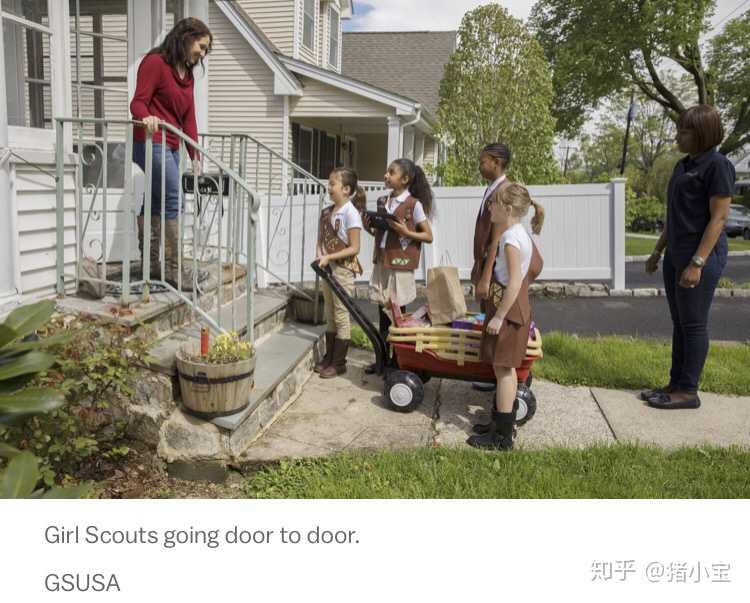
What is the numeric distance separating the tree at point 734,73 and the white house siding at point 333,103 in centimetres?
715

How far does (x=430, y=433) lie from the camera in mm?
3410

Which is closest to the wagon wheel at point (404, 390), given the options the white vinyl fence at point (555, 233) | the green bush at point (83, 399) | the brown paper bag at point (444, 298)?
the brown paper bag at point (444, 298)

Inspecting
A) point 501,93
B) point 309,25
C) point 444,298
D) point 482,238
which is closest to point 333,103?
point 309,25

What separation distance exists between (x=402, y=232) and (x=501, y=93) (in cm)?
437

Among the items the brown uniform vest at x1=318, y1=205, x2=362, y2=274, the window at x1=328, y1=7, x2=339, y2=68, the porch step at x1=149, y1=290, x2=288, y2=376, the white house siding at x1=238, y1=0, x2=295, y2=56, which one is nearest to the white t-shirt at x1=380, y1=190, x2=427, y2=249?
the brown uniform vest at x1=318, y1=205, x2=362, y2=274

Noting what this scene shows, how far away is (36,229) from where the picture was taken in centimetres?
348

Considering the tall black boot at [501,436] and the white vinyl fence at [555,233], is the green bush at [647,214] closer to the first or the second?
the white vinyl fence at [555,233]

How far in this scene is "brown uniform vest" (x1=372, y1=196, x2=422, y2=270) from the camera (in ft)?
13.1

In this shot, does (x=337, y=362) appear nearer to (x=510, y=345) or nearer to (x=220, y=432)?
(x=220, y=432)

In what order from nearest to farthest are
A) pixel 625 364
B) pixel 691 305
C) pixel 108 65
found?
pixel 691 305 < pixel 625 364 < pixel 108 65

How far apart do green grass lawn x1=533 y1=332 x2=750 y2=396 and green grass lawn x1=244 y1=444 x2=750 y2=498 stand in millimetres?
1180

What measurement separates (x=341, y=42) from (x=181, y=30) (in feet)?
39.5

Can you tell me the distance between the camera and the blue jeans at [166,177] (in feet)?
12.0
